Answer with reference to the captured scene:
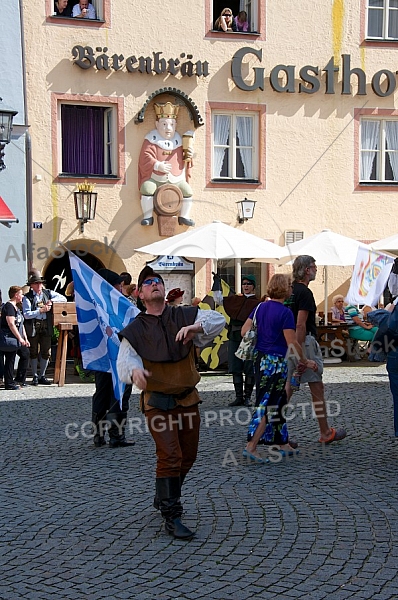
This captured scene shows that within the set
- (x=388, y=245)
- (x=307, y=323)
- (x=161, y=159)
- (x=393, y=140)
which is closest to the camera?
(x=307, y=323)

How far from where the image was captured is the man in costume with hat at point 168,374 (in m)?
6.16

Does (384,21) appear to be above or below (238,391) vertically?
above

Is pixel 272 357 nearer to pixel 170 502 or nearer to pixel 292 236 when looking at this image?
pixel 170 502

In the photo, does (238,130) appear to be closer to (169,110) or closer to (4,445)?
(169,110)

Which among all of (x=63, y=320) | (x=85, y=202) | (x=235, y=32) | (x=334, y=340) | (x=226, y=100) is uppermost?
(x=235, y=32)

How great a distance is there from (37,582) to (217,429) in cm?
538

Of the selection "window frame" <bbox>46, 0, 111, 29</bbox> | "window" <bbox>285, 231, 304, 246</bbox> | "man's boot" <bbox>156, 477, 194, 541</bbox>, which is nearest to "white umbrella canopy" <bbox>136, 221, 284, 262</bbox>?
"window" <bbox>285, 231, 304, 246</bbox>

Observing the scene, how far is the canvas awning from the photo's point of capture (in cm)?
1642

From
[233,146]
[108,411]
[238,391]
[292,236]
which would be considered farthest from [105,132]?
[108,411]

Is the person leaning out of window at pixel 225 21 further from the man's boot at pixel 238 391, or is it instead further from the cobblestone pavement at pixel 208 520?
the cobblestone pavement at pixel 208 520

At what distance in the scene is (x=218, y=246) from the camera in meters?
15.8

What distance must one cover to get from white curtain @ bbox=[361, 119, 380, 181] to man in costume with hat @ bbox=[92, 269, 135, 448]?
13.1 meters

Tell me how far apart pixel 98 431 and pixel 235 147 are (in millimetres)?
12062

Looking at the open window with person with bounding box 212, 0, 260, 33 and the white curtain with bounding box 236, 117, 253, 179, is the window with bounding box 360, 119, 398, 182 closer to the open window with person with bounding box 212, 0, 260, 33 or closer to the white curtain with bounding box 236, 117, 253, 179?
the white curtain with bounding box 236, 117, 253, 179
